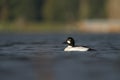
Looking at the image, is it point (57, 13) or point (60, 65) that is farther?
point (57, 13)

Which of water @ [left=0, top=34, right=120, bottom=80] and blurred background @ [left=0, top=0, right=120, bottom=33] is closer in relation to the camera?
water @ [left=0, top=34, right=120, bottom=80]

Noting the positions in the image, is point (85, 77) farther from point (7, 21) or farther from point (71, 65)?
point (7, 21)

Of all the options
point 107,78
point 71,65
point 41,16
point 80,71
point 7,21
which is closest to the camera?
point 107,78

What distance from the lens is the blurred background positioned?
145 m

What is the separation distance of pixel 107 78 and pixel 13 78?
4.20 metres

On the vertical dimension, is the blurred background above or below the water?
above

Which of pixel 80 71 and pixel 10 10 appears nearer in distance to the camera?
pixel 80 71

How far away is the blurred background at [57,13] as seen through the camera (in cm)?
14538

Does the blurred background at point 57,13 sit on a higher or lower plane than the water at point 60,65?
higher

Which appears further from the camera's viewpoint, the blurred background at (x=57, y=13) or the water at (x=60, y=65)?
the blurred background at (x=57, y=13)

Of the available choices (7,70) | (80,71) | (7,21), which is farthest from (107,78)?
(7,21)

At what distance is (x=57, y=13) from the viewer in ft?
497

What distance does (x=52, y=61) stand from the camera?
125 ft

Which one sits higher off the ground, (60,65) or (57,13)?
(57,13)
